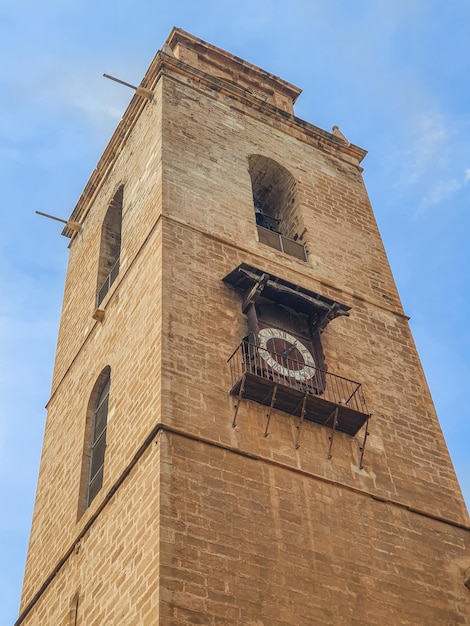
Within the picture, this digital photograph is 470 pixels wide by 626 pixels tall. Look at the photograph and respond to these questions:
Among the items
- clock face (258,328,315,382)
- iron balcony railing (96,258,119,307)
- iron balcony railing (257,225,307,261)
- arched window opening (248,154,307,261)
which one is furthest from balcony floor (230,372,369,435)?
arched window opening (248,154,307,261)

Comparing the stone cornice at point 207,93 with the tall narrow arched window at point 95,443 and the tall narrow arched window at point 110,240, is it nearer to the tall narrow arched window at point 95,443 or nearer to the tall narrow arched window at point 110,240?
the tall narrow arched window at point 110,240

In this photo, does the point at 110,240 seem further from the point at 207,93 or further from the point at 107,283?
the point at 207,93

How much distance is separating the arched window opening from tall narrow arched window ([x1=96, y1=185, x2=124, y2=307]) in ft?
7.78

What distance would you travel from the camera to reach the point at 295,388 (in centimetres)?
1209

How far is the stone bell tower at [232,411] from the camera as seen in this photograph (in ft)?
33.3

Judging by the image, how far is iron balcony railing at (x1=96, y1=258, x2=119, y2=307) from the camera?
15.7m

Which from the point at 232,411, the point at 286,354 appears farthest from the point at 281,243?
the point at 232,411

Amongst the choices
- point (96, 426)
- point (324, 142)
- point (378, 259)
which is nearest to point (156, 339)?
point (96, 426)

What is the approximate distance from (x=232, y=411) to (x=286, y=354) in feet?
4.85

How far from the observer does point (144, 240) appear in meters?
14.1

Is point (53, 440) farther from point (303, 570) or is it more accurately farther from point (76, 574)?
point (303, 570)

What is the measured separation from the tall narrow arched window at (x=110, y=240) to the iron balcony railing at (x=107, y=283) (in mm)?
46

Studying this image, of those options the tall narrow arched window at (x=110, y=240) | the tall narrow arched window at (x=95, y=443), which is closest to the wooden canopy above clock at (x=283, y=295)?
the tall narrow arched window at (x=95, y=443)

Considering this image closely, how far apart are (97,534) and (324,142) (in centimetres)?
998
